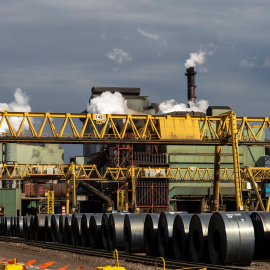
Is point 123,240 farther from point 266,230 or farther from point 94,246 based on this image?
point 266,230

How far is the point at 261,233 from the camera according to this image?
2325cm

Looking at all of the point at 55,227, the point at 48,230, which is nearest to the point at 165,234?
the point at 55,227

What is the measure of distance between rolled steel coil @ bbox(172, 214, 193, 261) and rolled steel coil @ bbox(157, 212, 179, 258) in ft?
1.62

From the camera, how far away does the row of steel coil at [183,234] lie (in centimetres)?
2225

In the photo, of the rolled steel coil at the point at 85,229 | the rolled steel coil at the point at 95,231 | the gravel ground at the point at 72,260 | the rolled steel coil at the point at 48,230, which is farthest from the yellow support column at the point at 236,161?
the gravel ground at the point at 72,260

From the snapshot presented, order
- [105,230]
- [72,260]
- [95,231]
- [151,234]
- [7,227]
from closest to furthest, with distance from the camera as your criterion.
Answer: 1. [72,260]
2. [151,234]
3. [105,230]
4. [95,231]
5. [7,227]

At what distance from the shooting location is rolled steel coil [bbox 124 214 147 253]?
29250 millimetres

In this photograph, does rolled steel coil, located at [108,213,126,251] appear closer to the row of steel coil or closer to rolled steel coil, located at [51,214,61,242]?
the row of steel coil

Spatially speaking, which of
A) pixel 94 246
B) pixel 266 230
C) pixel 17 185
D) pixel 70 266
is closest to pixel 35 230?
pixel 94 246

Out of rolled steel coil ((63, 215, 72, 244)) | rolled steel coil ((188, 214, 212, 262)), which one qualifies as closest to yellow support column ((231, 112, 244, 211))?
rolled steel coil ((63, 215, 72, 244))

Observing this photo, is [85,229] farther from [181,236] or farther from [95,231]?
[181,236]

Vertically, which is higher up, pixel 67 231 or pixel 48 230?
pixel 67 231

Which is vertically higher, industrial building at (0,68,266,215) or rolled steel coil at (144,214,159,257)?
industrial building at (0,68,266,215)

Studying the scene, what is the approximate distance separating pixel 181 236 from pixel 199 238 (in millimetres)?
1431
